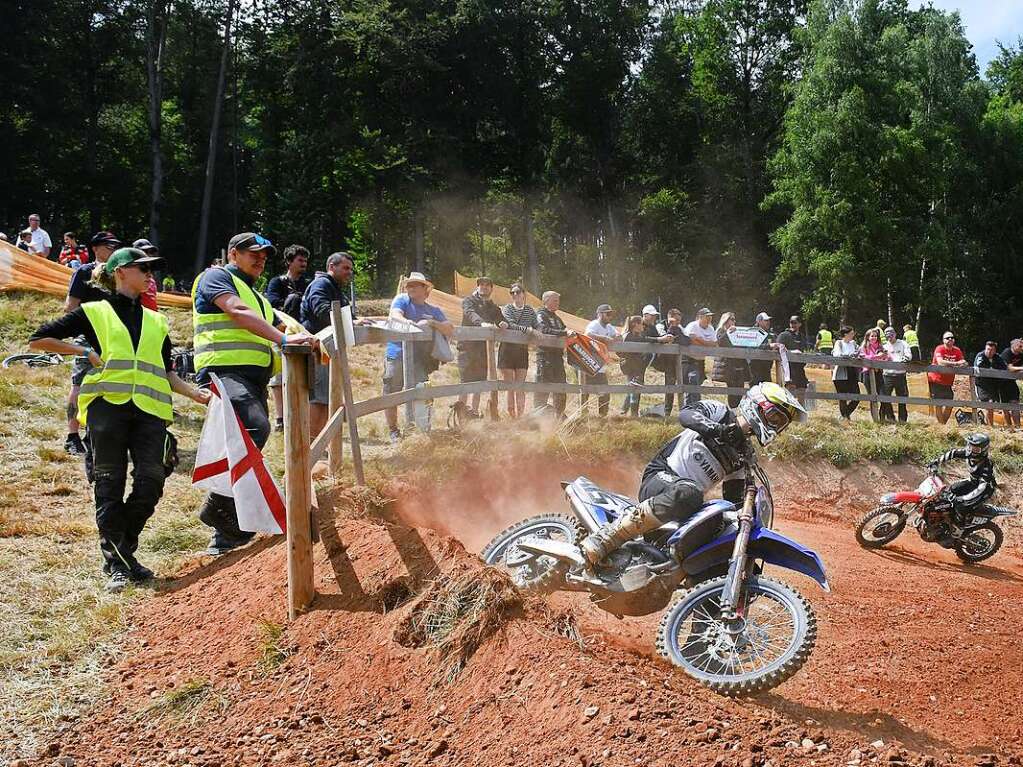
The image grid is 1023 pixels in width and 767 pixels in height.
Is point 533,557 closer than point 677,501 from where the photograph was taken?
No

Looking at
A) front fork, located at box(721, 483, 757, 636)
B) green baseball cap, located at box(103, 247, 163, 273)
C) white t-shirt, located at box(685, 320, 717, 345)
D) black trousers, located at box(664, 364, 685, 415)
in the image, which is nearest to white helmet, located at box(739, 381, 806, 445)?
front fork, located at box(721, 483, 757, 636)

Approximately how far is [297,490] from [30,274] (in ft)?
49.8

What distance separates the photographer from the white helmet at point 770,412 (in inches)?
220

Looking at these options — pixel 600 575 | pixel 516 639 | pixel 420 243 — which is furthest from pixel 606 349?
pixel 420 243

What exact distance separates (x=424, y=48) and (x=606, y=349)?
31822 mm

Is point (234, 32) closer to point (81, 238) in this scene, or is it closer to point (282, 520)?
point (81, 238)

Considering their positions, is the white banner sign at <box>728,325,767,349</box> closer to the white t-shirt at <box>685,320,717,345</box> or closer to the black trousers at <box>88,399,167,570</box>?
the white t-shirt at <box>685,320,717,345</box>

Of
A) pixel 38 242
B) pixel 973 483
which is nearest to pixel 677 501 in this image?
pixel 973 483

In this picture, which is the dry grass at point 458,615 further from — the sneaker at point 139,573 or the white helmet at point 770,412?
the sneaker at point 139,573

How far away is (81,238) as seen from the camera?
4350cm

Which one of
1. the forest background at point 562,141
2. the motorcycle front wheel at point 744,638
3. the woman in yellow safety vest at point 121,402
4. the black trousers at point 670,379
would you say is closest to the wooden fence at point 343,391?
the black trousers at point 670,379

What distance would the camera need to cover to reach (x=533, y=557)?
6207mm

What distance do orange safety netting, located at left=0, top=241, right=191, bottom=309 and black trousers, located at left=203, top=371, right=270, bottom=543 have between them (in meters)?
13.1

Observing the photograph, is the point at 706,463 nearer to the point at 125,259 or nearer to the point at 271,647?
the point at 271,647
